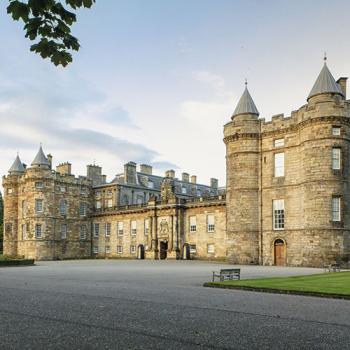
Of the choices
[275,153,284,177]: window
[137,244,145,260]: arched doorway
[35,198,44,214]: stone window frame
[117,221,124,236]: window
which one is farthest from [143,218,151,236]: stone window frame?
[275,153,284,177]: window

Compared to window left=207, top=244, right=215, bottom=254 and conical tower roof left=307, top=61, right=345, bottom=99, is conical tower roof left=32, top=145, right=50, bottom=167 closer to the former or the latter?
window left=207, top=244, right=215, bottom=254

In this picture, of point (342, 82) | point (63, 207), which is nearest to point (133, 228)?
point (63, 207)

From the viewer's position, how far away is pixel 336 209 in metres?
37.9

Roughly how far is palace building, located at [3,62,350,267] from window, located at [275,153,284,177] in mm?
88

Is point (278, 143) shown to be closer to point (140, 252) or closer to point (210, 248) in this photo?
point (210, 248)

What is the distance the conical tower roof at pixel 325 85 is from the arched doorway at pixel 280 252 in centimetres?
1263

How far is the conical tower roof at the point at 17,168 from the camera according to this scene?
67.4 metres

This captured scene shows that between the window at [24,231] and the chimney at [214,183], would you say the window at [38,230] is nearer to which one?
the window at [24,231]

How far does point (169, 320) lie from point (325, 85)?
32.2 meters

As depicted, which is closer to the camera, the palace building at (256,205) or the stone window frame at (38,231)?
the palace building at (256,205)

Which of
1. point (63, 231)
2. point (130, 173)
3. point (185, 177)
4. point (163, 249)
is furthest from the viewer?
point (185, 177)

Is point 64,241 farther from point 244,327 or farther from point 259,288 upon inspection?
point 244,327

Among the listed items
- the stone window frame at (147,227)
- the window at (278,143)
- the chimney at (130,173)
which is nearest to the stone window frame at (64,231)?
the chimney at (130,173)

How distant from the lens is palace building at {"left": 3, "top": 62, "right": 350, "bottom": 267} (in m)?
37.9
